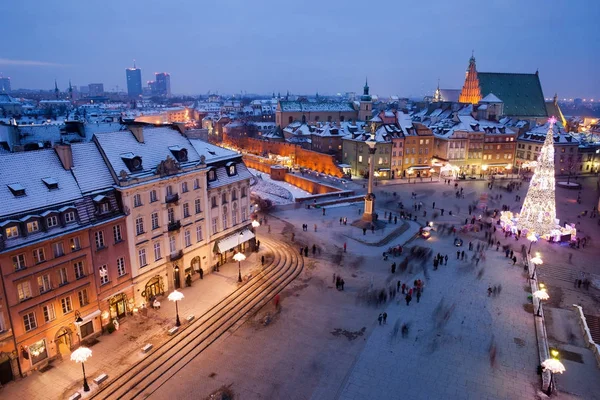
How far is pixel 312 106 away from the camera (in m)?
140

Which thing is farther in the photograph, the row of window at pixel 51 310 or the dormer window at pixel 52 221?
the dormer window at pixel 52 221

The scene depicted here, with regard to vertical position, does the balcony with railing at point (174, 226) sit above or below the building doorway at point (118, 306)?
above

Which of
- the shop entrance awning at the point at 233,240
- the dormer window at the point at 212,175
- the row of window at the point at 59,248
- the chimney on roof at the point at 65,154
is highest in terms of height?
the chimney on roof at the point at 65,154

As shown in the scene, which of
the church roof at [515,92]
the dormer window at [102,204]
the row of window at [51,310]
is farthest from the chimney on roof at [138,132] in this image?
the church roof at [515,92]

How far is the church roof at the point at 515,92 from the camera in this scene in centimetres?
13188

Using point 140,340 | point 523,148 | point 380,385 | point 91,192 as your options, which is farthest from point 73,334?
point 523,148

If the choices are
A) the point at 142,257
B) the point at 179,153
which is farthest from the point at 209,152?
the point at 142,257

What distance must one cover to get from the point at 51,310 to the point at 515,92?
143m

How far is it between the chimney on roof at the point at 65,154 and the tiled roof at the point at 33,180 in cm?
27

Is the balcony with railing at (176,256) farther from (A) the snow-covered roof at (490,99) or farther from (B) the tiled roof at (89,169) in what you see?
(A) the snow-covered roof at (490,99)

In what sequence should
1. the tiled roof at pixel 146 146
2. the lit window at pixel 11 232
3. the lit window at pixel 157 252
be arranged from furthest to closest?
the lit window at pixel 157 252 < the tiled roof at pixel 146 146 < the lit window at pixel 11 232

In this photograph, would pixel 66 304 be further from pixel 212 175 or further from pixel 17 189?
pixel 212 175

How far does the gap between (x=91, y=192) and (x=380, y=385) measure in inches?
820

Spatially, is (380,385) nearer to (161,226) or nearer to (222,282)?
(222,282)
